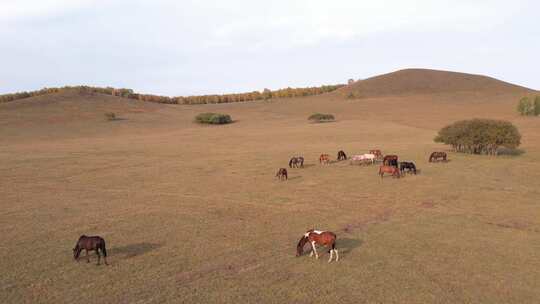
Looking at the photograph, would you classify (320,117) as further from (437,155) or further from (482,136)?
(437,155)

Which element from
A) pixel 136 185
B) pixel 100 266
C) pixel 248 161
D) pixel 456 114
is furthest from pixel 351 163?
pixel 456 114

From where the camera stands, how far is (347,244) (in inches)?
617

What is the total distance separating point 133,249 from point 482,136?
34426 millimetres

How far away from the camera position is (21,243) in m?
15.8

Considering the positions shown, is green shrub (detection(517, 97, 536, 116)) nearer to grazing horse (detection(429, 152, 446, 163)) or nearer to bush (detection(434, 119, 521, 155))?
bush (detection(434, 119, 521, 155))

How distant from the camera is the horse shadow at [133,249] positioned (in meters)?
14.7

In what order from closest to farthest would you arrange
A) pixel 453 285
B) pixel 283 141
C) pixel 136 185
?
pixel 453 285 < pixel 136 185 < pixel 283 141

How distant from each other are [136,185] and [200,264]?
1520 cm

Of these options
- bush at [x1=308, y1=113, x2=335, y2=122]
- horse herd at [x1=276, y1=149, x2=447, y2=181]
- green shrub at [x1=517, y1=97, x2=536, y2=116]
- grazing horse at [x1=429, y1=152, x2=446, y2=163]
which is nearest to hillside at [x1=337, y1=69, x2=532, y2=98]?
green shrub at [x1=517, y1=97, x2=536, y2=116]

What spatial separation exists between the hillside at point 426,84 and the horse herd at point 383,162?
291ft

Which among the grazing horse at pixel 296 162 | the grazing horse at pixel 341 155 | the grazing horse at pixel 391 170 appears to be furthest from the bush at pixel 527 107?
the grazing horse at pixel 296 162

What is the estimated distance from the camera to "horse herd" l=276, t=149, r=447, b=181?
28375 mm

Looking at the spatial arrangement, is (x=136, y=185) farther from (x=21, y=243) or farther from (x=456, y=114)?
(x=456, y=114)

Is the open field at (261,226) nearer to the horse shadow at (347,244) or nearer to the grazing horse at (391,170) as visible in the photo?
the horse shadow at (347,244)
